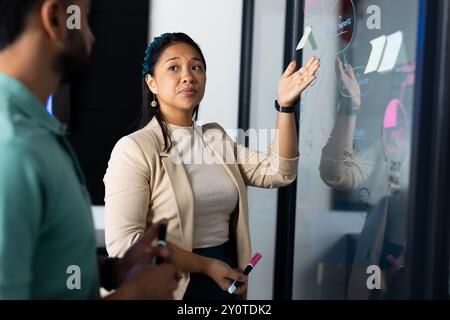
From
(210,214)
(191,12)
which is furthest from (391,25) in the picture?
(191,12)

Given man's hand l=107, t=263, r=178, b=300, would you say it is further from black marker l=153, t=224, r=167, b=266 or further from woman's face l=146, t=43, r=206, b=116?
woman's face l=146, t=43, r=206, b=116

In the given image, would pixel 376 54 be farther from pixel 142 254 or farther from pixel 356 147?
pixel 142 254

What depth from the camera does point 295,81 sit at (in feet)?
5.23

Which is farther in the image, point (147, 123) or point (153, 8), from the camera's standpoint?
point (153, 8)

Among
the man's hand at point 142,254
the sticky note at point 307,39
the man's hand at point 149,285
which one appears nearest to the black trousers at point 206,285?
the man's hand at point 142,254

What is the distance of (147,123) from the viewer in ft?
5.45

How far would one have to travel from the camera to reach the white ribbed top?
4.92 feet

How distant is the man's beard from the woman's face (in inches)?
27.8

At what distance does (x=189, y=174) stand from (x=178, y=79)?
0.32 m

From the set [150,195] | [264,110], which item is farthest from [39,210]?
[264,110]

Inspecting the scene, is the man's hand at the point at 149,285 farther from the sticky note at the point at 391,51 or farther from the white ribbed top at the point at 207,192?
the sticky note at the point at 391,51

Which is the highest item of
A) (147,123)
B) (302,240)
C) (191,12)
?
(191,12)
